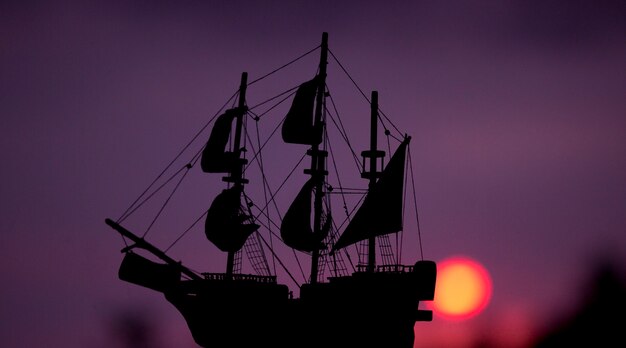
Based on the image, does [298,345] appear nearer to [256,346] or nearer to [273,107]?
[256,346]

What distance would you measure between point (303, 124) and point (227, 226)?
5.09 m

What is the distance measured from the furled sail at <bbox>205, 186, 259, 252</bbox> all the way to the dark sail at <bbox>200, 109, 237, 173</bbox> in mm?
1397

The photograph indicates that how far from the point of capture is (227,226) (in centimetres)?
2972

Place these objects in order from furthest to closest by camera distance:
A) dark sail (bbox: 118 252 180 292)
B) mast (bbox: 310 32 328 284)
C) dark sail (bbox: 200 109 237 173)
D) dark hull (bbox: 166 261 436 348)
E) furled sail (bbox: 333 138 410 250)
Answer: dark sail (bbox: 200 109 237 173)
mast (bbox: 310 32 328 284)
dark sail (bbox: 118 252 180 292)
furled sail (bbox: 333 138 410 250)
dark hull (bbox: 166 261 436 348)

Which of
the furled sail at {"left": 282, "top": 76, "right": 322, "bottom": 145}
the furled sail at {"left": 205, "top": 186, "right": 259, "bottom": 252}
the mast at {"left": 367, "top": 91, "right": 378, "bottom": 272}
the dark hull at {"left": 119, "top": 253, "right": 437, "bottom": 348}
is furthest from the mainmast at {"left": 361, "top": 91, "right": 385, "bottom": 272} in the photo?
the furled sail at {"left": 205, "top": 186, "right": 259, "bottom": 252}

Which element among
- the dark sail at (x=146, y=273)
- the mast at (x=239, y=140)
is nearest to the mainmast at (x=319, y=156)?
the mast at (x=239, y=140)

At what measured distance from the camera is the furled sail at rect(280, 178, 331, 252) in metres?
29.6

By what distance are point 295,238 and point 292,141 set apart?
3893mm

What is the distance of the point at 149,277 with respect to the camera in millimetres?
27578

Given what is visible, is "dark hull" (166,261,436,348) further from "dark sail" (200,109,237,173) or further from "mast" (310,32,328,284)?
"dark sail" (200,109,237,173)

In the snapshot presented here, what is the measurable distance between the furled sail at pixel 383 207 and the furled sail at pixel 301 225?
198 cm

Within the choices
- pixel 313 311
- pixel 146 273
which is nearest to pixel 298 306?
pixel 313 311

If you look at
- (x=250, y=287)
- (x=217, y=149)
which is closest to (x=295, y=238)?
(x=250, y=287)

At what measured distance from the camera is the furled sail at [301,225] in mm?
29609
